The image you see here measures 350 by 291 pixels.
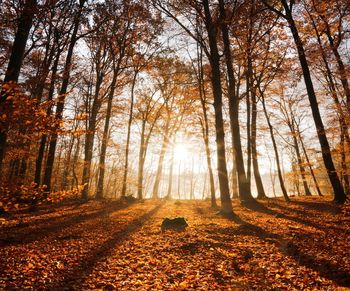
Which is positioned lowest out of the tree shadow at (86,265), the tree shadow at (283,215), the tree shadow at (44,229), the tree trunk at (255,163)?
→ the tree shadow at (86,265)

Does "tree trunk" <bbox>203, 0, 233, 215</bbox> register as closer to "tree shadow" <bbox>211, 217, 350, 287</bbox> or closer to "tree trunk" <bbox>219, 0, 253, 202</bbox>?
"tree trunk" <bbox>219, 0, 253, 202</bbox>

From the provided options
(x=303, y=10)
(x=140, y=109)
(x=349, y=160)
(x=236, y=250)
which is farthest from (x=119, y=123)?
(x=236, y=250)

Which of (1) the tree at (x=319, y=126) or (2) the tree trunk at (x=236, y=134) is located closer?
(1) the tree at (x=319, y=126)

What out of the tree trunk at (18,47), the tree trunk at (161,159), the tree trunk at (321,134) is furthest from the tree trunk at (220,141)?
the tree trunk at (161,159)

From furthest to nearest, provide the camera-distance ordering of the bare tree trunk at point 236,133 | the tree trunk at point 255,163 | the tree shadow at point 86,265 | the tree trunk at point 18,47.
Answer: the tree trunk at point 255,163 < the bare tree trunk at point 236,133 < the tree trunk at point 18,47 < the tree shadow at point 86,265

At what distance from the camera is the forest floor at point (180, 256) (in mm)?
5039

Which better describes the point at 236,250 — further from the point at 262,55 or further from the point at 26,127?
the point at 262,55

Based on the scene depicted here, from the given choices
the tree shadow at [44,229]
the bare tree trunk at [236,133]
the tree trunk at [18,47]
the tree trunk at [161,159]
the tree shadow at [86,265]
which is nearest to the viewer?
the tree shadow at [86,265]

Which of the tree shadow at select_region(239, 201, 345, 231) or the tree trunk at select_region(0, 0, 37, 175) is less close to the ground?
the tree trunk at select_region(0, 0, 37, 175)

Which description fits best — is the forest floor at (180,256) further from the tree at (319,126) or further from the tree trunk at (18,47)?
the tree at (319,126)

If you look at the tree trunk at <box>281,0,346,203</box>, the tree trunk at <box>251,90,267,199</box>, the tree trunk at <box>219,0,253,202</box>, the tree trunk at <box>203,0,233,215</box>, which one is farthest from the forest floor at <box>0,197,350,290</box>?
the tree trunk at <box>251,90,267,199</box>

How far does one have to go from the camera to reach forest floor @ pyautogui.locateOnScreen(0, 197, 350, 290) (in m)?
5.04

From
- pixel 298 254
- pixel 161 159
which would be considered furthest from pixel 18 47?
pixel 161 159

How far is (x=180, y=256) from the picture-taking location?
6.68 meters
